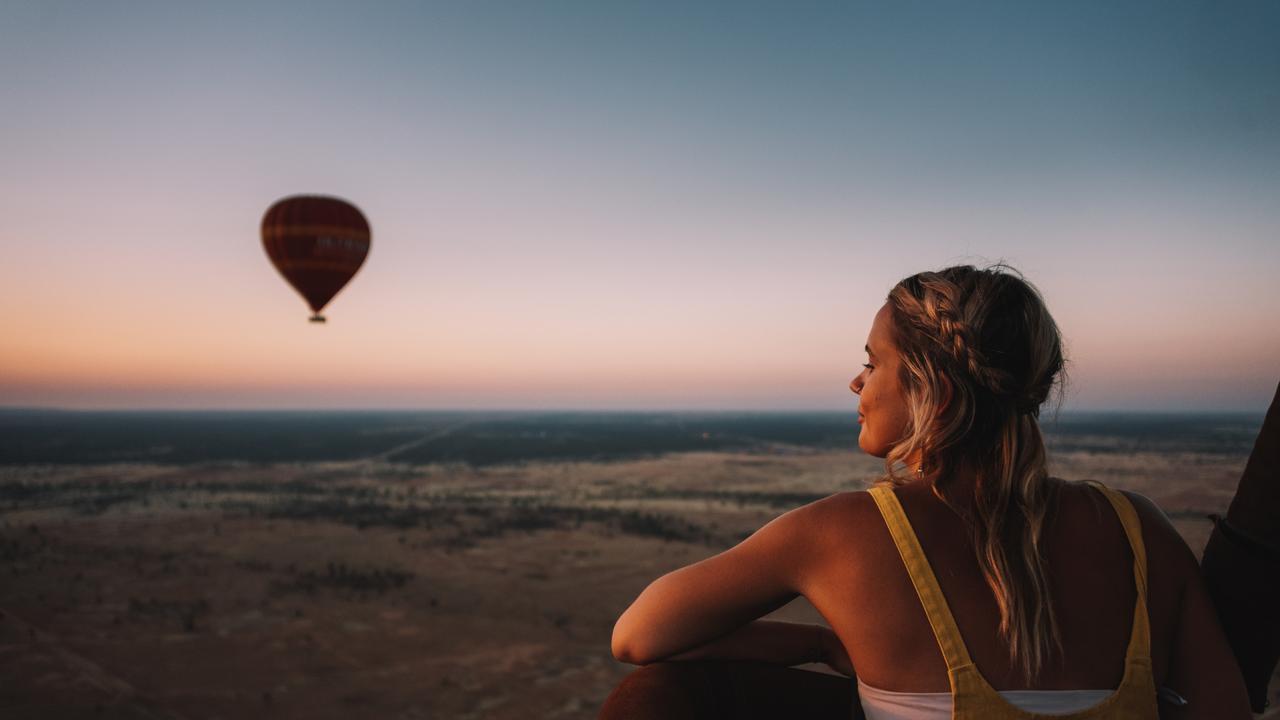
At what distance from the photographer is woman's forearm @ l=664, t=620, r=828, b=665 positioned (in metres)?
1.53

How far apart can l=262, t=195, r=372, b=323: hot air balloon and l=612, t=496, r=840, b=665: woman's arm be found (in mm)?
14096

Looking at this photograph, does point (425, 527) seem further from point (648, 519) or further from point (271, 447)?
point (271, 447)

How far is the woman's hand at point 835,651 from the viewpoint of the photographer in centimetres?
165

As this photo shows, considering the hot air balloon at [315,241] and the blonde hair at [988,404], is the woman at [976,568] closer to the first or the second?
the blonde hair at [988,404]

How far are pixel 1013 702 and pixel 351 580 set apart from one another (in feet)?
44.7

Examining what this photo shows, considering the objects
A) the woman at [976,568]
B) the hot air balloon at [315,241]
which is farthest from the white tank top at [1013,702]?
the hot air balloon at [315,241]

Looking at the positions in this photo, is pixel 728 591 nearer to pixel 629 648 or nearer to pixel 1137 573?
pixel 629 648

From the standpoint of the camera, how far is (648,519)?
20.5m

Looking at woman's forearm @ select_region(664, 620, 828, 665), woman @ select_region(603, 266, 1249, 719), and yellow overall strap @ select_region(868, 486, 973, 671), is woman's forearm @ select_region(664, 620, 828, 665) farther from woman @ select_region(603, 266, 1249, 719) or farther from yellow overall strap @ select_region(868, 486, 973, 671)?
yellow overall strap @ select_region(868, 486, 973, 671)

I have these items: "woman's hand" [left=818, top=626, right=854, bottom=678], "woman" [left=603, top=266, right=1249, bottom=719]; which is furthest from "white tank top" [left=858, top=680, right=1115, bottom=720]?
"woman's hand" [left=818, top=626, right=854, bottom=678]

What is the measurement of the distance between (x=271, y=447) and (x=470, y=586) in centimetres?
5622

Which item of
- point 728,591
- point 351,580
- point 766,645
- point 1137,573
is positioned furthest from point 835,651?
point 351,580

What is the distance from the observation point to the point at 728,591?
54.0 inches

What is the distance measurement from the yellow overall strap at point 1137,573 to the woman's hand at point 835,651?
0.54 meters
